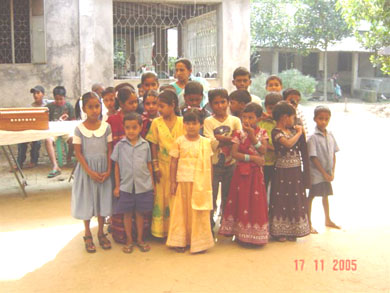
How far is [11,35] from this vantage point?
8367mm

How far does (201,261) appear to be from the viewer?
12.3 feet

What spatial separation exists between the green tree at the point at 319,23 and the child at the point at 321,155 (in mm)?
21565

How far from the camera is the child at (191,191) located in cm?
388

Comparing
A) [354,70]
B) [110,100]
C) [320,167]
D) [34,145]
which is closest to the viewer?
[320,167]

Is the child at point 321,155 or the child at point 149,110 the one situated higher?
the child at point 149,110

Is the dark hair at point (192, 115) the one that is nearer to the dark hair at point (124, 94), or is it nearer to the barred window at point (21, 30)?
the dark hair at point (124, 94)

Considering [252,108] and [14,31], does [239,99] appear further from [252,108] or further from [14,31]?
[14,31]

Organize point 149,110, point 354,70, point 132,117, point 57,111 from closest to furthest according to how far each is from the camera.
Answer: point 132,117
point 149,110
point 57,111
point 354,70

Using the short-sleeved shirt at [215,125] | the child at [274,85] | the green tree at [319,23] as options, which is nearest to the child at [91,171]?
the short-sleeved shirt at [215,125]

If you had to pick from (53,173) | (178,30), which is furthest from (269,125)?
(178,30)

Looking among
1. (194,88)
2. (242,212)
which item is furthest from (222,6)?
(242,212)

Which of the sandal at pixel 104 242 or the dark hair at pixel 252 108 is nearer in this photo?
the dark hair at pixel 252 108

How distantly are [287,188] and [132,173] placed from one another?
1347 millimetres

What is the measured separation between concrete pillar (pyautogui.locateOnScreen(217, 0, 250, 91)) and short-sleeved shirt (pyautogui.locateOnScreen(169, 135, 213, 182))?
5.09 meters
